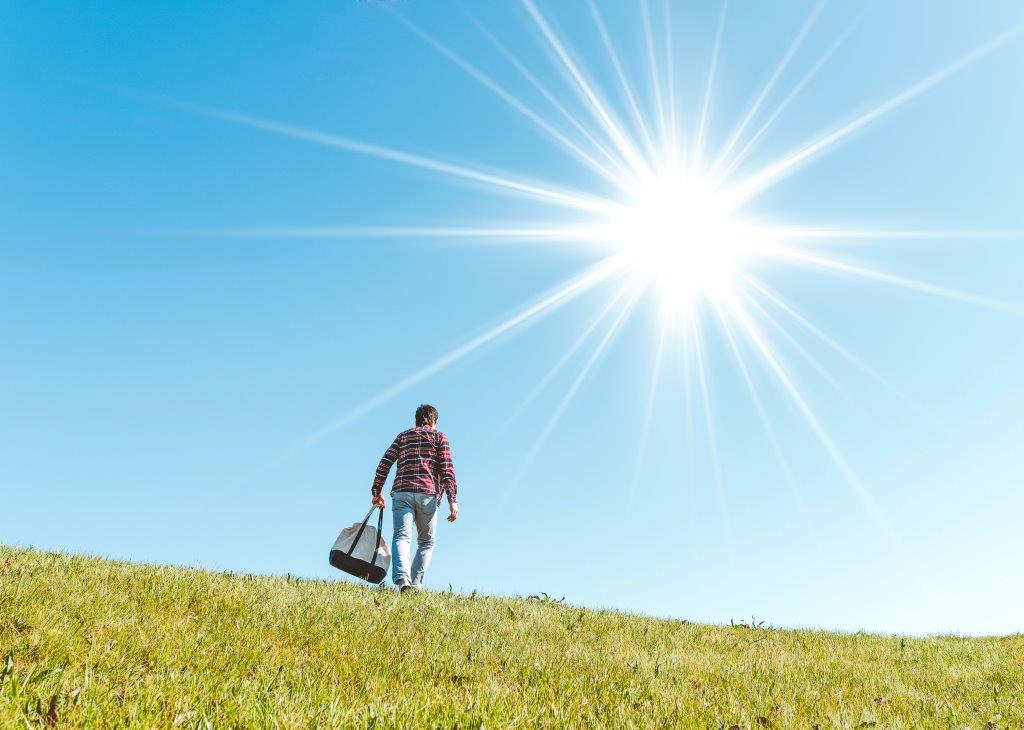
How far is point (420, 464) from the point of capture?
10.8 m

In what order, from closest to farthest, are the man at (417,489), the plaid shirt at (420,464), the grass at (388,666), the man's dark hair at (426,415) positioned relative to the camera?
the grass at (388,666) → the man at (417,489) → the plaid shirt at (420,464) → the man's dark hair at (426,415)

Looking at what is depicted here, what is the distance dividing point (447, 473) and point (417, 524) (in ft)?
3.09

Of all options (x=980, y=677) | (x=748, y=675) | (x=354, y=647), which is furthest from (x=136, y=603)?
(x=980, y=677)

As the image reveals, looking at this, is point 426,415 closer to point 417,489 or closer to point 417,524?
point 417,489

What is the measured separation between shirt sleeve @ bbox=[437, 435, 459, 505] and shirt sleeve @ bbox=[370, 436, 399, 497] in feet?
2.48

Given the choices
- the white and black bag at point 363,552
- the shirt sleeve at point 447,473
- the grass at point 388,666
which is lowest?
the grass at point 388,666

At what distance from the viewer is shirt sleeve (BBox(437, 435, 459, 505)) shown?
11.0m

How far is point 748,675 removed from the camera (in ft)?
22.5

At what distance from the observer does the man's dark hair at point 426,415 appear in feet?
37.4

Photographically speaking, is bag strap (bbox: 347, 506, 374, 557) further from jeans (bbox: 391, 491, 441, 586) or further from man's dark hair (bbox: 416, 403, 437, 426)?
man's dark hair (bbox: 416, 403, 437, 426)

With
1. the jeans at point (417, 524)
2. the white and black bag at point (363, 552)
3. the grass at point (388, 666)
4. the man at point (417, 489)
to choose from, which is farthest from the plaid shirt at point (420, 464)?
the grass at point (388, 666)

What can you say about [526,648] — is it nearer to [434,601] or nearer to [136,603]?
[434,601]

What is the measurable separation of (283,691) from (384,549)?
6323 mm

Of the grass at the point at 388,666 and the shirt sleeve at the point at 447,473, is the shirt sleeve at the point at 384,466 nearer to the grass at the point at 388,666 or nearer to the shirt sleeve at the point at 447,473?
the shirt sleeve at the point at 447,473
